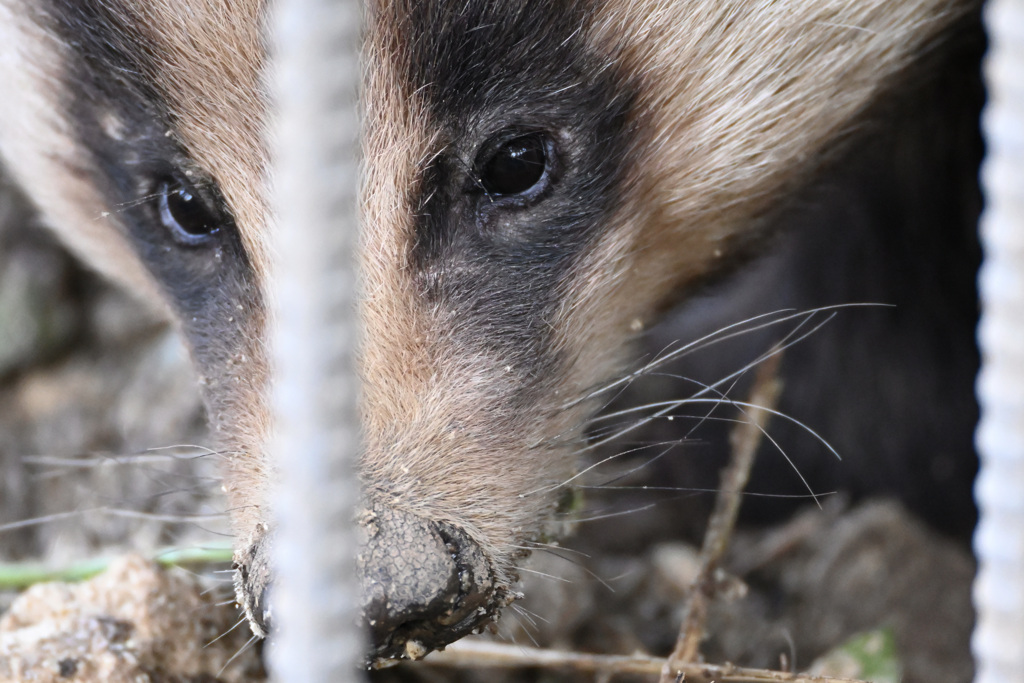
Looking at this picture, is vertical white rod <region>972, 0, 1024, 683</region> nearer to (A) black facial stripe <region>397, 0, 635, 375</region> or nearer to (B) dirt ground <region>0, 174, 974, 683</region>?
(A) black facial stripe <region>397, 0, 635, 375</region>

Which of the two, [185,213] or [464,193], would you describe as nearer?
[464,193]

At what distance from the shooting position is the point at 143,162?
1618mm

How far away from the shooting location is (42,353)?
298 centimetres

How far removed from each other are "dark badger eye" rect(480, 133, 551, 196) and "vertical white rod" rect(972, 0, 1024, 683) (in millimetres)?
713

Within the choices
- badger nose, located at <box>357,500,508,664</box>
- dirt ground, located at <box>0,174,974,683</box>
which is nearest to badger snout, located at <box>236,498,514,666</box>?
badger nose, located at <box>357,500,508,664</box>

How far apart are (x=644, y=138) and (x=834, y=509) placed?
4.36 feet

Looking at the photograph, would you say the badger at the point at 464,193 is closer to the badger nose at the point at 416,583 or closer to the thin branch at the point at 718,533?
the badger nose at the point at 416,583

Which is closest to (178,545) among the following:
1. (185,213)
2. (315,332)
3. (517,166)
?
(185,213)

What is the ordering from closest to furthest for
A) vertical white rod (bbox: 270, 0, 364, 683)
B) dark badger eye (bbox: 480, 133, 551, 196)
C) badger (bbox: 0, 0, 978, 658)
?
vertical white rod (bbox: 270, 0, 364, 683) < badger (bbox: 0, 0, 978, 658) < dark badger eye (bbox: 480, 133, 551, 196)

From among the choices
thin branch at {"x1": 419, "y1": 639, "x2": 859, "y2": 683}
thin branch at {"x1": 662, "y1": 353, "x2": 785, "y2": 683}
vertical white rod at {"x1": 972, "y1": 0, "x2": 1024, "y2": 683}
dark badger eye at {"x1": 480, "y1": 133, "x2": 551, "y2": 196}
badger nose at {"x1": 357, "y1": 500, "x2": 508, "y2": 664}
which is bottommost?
thin branch at {"x1": 419, "y1": 639, "x2": 859, "y2": 683}

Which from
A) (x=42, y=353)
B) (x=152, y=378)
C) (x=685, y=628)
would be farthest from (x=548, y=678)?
(x=42, y=353)

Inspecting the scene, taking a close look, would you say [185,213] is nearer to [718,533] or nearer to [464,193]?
[464,193]

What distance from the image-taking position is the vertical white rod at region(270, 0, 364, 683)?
30.7 inches

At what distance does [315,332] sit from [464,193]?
706mm
